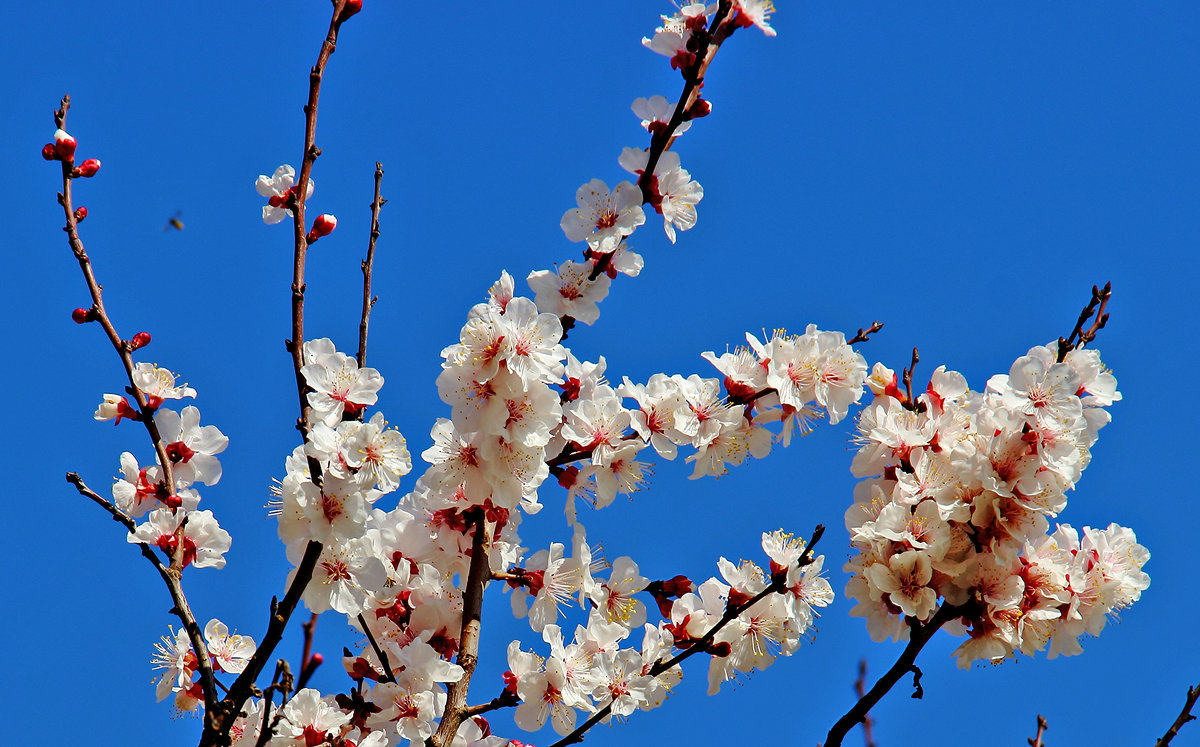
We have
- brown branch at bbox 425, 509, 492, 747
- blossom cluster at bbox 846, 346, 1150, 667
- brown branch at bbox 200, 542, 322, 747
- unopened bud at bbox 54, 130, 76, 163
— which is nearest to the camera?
brown branch at bbox 200, 542, 322, 747

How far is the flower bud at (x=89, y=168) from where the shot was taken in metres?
3.57

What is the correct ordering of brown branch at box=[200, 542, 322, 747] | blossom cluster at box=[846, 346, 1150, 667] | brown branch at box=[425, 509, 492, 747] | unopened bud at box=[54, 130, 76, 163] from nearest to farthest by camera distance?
brown branch at box=[200, 542, 322, 747] < brown branch at box=[425, 509, 492, 747] < blossom cluster at box=[846, 346, 1150, 667] < unopened bud at box=[54, 130, 76, 163]

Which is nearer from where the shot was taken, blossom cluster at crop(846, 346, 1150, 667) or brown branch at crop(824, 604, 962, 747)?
brown branch at crop(824, 604, 962, 747)

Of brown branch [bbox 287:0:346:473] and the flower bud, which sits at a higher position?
the flower bud

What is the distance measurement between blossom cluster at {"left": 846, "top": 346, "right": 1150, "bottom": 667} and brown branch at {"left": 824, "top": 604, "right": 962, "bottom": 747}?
39 mm

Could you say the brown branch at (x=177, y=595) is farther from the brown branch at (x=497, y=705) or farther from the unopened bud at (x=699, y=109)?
the unopened bud at (x=699, y=109)

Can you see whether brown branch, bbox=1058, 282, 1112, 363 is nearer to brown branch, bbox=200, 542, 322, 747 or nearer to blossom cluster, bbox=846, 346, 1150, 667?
blossom cluster, bbox=846, 346, 1150, 667

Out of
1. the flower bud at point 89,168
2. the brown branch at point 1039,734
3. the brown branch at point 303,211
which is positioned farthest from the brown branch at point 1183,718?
the flower bud at point 89,168

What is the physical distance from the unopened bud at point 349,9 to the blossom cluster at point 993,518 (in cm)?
210

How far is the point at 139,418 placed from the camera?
12.0ft

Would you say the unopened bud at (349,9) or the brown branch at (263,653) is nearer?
the brown branch at (263,653)

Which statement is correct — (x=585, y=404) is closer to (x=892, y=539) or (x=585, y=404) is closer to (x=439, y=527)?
(x=439, y=527)

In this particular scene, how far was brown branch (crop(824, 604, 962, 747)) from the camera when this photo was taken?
9.64ft

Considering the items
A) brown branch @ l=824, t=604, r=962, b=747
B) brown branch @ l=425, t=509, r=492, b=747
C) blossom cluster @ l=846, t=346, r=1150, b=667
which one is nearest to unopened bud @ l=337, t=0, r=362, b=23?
brown branch @ l=425, t=509, r=492, b=747
